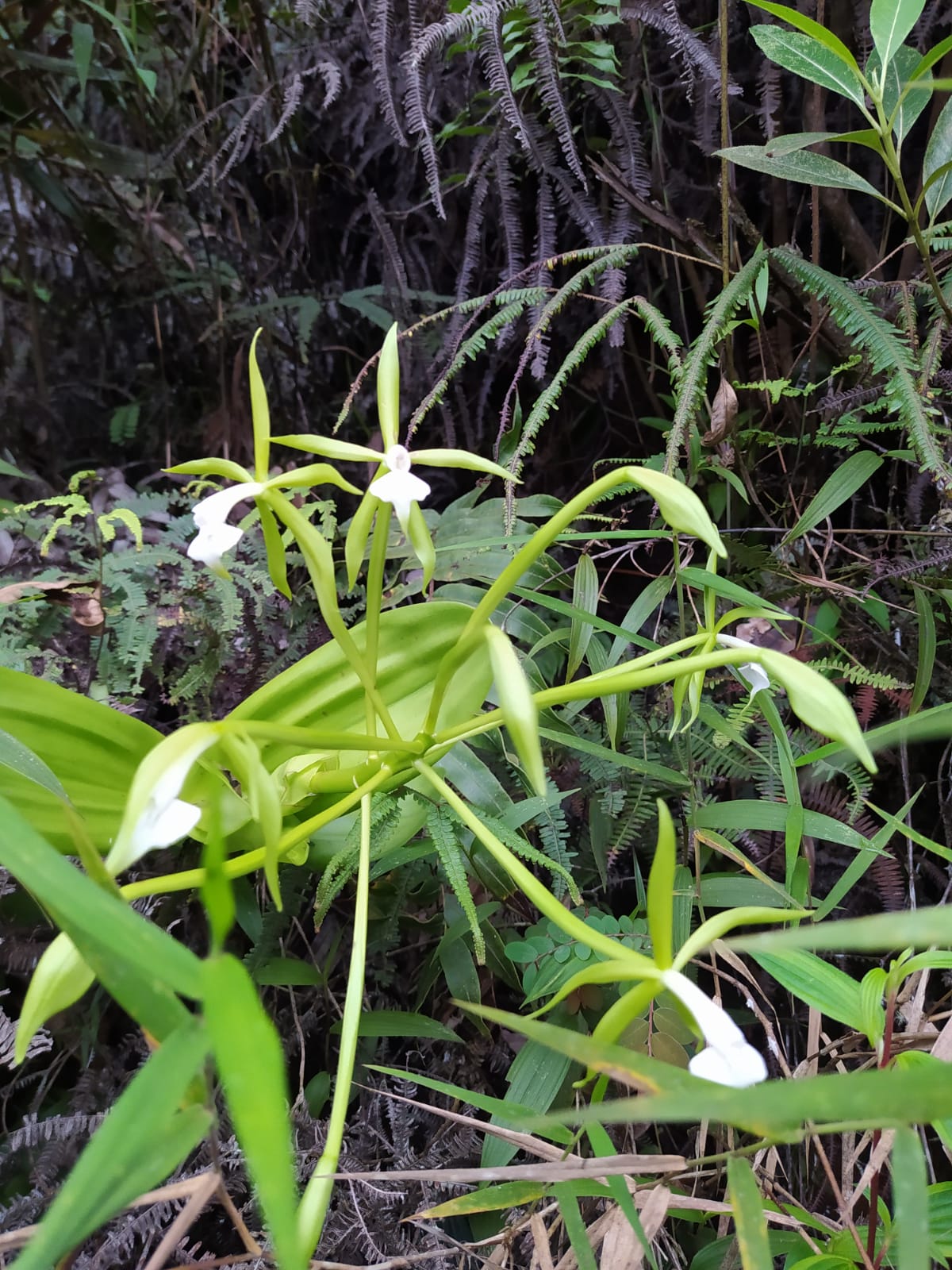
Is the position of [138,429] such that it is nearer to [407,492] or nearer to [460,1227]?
[407,492]

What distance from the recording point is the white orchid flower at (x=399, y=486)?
0.37 meters

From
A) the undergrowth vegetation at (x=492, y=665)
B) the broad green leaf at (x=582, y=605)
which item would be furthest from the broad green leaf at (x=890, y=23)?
the broad green leaf at (x=582, y=605)

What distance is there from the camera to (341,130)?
990 millimetres

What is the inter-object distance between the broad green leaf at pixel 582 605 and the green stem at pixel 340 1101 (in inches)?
8.6

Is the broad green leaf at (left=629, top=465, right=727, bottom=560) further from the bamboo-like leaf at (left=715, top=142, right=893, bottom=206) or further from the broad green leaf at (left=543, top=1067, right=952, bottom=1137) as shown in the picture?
the bamboo-like leaf at (left=715, top=142, right=893, bottom=206)

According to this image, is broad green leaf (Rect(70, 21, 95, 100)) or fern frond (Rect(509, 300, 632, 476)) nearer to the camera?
fern frond (Rect(509, 300, 632, 476))

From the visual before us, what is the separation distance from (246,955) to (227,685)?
0.23m

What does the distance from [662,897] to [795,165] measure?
574 millimetres

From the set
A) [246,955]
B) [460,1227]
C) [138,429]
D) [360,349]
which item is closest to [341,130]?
[360,349]

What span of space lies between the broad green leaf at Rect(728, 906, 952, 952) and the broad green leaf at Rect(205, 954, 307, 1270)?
11 centimetres

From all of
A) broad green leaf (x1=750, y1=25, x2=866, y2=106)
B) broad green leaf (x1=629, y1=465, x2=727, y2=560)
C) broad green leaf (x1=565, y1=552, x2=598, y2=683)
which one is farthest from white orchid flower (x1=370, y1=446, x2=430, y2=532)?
broad green leaf (x1=750, y1=25, x2=866, y2=106)

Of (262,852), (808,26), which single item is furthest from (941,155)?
(262,852)

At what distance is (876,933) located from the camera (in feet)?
0.52

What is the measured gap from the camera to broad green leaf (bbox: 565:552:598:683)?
55 cm
